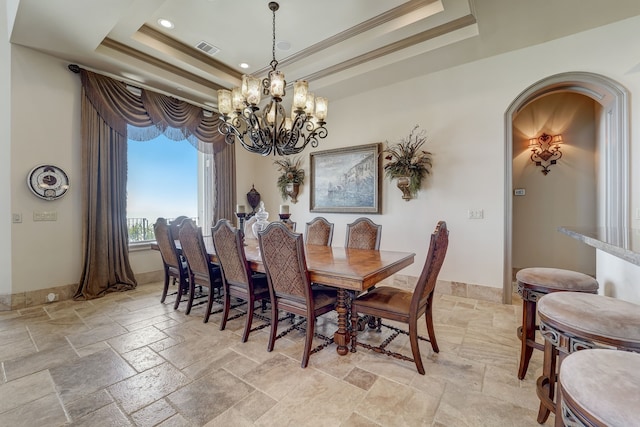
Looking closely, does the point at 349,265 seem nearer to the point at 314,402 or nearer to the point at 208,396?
the point at 314,402

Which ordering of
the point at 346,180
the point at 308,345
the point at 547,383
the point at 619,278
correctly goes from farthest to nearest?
the point at 346,180 → the point at 308,345 → the point at 619,278 → the point at 547,383

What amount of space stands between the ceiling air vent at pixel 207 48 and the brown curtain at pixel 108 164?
1103 mm

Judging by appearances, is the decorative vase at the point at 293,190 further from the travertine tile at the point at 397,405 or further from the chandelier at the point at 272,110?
the travertine tile at the point at 397,405

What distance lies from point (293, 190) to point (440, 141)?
2674mm

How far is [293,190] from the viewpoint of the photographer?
531 centimetres

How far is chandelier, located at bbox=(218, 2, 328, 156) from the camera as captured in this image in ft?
9.05

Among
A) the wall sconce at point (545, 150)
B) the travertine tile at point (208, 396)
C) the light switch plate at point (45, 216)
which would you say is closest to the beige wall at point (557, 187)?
the wall sconce at point (545, 150)

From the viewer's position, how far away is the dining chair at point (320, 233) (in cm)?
354

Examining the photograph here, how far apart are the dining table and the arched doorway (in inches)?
75.7

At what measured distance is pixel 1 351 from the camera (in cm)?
231

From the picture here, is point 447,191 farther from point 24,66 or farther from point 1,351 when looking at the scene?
point 24,66

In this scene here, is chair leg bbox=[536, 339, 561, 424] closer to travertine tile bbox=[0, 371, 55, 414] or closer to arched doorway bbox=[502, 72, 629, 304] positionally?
arched doorway bbox=[502, 72, 629, 304]

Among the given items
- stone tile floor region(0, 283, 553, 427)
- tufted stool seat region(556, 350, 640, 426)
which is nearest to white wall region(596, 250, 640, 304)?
stone tile floor region(0, 283, 553, 427)

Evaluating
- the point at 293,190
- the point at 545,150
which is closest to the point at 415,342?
the point at 293,190
